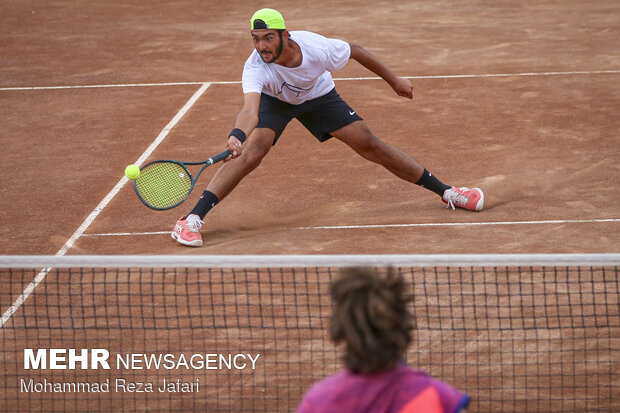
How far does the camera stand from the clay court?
23.7ft

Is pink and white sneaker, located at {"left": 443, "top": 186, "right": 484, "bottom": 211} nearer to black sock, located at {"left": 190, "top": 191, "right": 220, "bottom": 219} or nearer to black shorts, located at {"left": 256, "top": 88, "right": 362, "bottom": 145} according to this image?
black shorts, located at {"left": 256, "top": 88, "right": 362, "bottom": 145}

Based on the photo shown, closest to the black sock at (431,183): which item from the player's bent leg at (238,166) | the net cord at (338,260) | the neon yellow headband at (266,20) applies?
the player's bent leg at (238,166)

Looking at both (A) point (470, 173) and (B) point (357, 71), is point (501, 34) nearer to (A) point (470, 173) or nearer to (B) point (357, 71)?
(B) point (357, 71)

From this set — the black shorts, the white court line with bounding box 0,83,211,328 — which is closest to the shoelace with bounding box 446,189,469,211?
the black shorts

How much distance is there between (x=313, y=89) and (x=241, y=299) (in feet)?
6.78

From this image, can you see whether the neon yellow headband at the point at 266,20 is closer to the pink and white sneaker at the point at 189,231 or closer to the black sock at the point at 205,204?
the black sock at the point at 205,204

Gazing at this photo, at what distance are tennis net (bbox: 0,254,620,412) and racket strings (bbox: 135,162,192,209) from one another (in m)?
0.66

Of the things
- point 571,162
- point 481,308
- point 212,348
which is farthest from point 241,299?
point 571,162

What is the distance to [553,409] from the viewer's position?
4.66 metres

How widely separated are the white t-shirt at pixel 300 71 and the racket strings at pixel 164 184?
81cm

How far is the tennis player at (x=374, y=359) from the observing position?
2.46 metres

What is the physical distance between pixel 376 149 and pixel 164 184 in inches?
68.5

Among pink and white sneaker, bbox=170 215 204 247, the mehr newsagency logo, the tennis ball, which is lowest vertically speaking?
the mehr newsagency logo

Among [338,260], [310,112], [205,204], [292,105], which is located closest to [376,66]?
[310,112]
